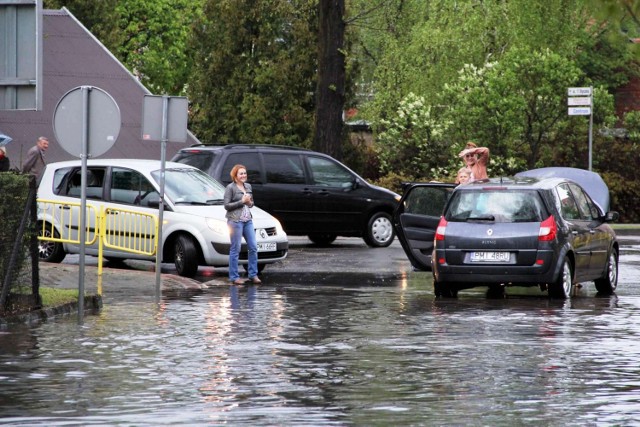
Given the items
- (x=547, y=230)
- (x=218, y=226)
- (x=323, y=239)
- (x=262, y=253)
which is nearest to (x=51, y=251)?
(x=218, y=226)

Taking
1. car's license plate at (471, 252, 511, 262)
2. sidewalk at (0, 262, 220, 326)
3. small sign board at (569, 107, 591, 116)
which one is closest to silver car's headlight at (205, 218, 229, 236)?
sidewalk at (0, 262, 220, 326)

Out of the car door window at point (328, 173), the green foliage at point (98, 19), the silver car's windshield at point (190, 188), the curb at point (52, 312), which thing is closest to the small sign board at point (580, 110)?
the car door window at point (328, 173)

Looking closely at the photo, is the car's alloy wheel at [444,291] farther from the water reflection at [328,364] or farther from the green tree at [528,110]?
the green tree at [528,110]

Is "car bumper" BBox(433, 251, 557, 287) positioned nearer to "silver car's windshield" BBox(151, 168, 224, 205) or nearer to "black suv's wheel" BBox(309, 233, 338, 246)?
"silver car's windshield" BBox(151, 168, 224, 205)

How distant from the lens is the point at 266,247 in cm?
2397

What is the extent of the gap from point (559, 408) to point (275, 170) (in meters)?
20.4

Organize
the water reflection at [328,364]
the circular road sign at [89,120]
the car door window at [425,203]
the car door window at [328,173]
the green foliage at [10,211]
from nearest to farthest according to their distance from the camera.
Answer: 1. the water reflection at [328,364]
2. the green foliage at [10,211]
3. the circular road sign at [89,120]
4. the car door window at [425,203]
5. the car door window at [328,173]

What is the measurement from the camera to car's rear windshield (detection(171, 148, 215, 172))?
29.6 metres

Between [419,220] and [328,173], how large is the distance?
25.5 feet

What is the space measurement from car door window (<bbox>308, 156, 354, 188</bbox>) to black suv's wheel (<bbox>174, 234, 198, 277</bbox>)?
23.9ft

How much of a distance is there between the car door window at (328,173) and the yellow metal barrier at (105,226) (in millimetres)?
7163

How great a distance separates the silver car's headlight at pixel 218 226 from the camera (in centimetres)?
2362

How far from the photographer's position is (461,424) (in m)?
9.66

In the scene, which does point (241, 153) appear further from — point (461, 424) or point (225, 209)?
point (461, 424)
